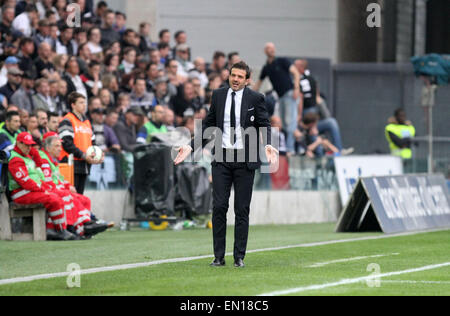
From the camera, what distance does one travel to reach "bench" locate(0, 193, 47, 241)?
16578mm

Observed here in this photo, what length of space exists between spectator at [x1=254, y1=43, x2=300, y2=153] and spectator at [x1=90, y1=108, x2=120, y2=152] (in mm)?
5293

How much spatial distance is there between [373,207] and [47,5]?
8.92 meters

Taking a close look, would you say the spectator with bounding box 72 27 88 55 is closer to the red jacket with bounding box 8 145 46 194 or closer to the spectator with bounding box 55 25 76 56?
the spectator with bounding box 55 25 76 56

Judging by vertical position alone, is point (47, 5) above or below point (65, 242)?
above

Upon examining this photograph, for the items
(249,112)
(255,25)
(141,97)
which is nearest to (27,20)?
(141,97)

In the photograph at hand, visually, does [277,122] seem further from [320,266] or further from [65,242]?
[320,266]

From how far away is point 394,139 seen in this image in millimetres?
25156

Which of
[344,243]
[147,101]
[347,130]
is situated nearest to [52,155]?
[344,243]

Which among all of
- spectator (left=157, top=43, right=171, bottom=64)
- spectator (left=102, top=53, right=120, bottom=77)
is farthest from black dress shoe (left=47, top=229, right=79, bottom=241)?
spectator (left=157, top=43, right=171, bottom=64)

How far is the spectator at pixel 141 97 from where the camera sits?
22.7 meters

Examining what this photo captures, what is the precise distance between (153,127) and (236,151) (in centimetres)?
967

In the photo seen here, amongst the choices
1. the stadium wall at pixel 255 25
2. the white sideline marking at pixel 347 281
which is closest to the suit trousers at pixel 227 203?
the white sideline marking at pixel 347 281

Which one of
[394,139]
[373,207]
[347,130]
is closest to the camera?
[373,207]

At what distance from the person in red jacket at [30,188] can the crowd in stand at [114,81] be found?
116 cm
